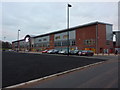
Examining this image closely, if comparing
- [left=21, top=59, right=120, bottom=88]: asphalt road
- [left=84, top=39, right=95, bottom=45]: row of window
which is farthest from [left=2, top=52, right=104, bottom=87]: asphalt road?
[left=84, top=39, right=95, bottom=45]: row of window

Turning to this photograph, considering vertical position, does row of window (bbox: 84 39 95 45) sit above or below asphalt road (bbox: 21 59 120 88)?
above

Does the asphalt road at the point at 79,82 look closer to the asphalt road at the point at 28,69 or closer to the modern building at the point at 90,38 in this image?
the asphalt road at the point at 28,69

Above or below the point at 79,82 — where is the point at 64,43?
above

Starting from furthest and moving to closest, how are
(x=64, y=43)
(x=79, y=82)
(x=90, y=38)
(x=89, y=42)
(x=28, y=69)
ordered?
(x=64, y=43) < (x=89, y=42) < (x=90, y=38) < (x=28, y=69) < (x=79, y=82)

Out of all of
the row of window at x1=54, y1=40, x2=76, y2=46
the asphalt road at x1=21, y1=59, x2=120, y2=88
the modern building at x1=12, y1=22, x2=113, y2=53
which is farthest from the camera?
the row of window at x1=54, y1=40, x2=76, y2=46

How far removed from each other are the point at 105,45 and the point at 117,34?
825cm

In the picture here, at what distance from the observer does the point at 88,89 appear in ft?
17.6

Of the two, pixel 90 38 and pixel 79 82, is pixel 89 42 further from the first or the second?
pixel 79 82

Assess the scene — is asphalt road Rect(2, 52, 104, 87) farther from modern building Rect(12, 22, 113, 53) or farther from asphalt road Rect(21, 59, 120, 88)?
modern building Rect(12, 22, 113, 53)

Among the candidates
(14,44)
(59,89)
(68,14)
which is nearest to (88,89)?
(59,89)

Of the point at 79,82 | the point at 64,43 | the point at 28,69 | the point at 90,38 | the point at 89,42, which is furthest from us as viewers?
the point at 64,43

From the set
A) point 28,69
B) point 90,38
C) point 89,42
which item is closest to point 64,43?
point 89,42

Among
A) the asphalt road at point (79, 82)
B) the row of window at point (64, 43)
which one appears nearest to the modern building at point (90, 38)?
the row of window at point (64, 43)

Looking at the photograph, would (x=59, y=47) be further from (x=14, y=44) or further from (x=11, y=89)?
(x=14, y=44)
